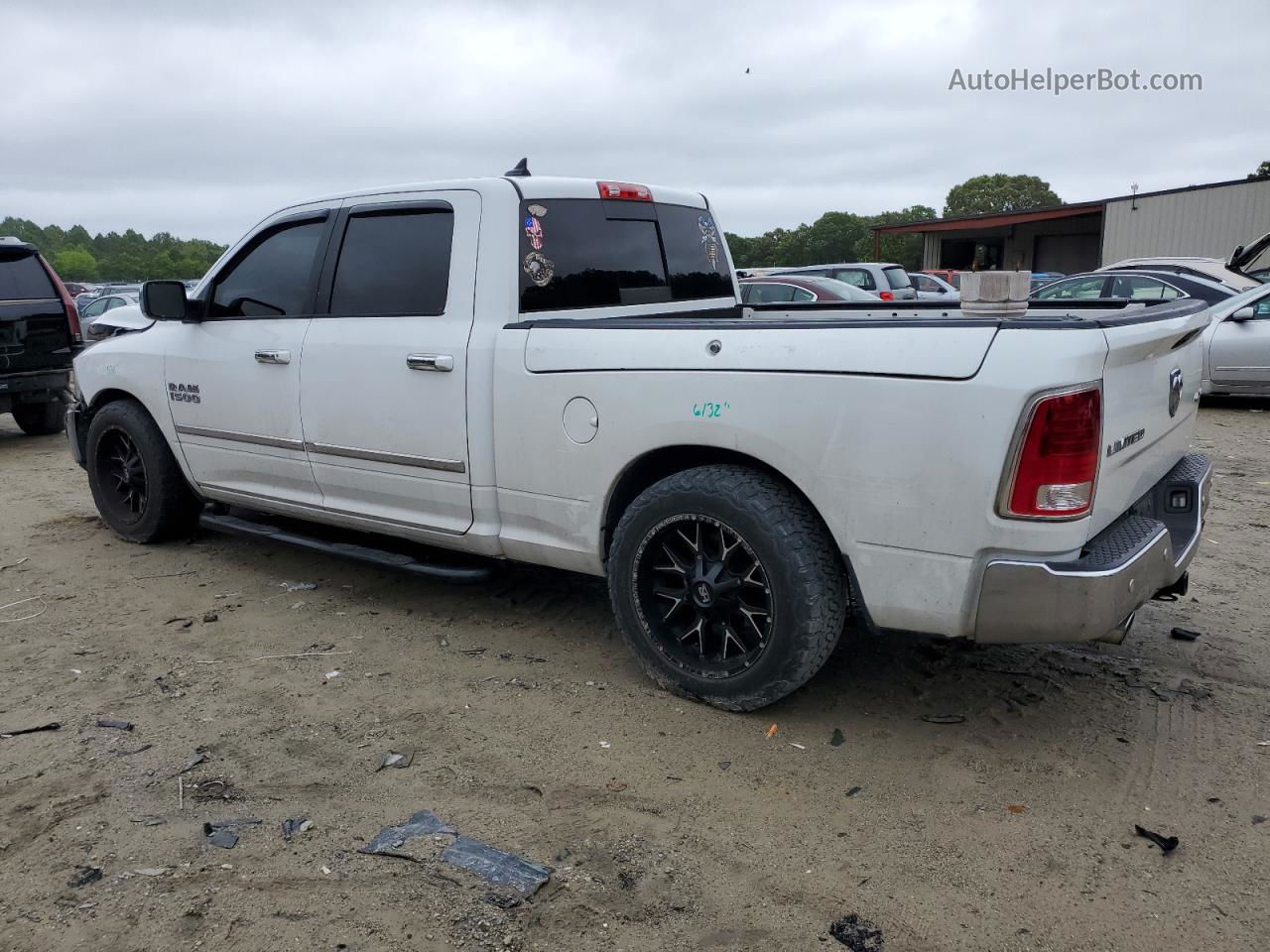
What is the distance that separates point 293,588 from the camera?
5328mm

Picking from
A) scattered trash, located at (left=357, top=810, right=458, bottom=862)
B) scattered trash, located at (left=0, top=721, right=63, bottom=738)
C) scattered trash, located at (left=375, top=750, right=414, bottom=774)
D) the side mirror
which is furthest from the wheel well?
the side mirror

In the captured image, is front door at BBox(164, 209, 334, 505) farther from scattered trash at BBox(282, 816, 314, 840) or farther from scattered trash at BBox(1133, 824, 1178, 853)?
scattered trash at BBox(1133, 824, 1178, 853)

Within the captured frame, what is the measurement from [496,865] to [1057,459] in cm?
194

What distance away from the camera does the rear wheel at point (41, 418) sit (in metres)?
10.9

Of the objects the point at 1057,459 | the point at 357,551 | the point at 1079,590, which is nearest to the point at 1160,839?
the point at 1079,590

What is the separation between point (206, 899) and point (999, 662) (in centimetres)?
298

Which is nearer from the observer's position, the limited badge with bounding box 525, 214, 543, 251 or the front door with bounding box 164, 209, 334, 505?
the limited badge with bounding box 525, 214, 543, 251

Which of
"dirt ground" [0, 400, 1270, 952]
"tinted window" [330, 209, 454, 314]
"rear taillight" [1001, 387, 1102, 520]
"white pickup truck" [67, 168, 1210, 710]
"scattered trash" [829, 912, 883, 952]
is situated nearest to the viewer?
"scattered trash" [829, 912, 883, 952]

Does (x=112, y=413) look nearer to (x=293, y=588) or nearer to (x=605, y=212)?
(x=293, y=588)

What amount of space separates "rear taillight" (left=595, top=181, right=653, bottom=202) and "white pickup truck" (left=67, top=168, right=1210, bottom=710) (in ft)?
0.05

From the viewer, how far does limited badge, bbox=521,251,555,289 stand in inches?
167

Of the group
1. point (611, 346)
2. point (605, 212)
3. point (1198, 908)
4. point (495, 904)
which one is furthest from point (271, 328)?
point (1198, 908)

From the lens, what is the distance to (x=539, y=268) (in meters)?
4.27

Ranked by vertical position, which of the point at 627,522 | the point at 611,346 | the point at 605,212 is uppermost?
the point at 605,212
